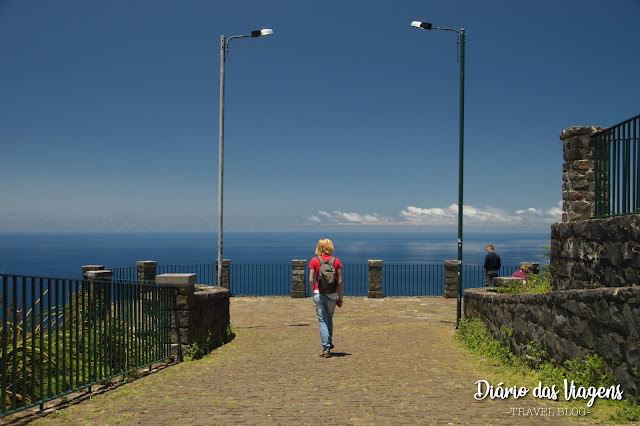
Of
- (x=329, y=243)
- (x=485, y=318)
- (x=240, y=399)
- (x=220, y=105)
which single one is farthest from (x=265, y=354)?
(x=220, y=105)

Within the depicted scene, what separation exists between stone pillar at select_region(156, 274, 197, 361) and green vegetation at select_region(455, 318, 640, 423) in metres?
5.35

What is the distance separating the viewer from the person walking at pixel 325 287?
826 cm

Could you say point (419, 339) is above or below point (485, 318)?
below

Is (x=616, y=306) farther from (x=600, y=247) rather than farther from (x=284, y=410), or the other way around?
(x=284, y=410)

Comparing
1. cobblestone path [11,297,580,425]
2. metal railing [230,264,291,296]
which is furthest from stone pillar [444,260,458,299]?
→ metal railing [230,264,291,296]

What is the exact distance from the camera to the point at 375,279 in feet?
63.0

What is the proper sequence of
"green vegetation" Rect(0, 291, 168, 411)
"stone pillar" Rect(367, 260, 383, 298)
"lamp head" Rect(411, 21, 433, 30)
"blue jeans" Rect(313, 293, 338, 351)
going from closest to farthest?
"green vegetation" Rect(0, 291, 168, 411) → "blue jeans" Rect(313, 293, 338, 351) → "lamp head" Rect(411, 21, 433, 30) → "stone pillar" Rect(367, 260, 383, 298)

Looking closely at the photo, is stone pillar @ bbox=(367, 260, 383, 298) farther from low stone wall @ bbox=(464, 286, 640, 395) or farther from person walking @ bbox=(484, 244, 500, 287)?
low stone wall @ bbox=(464, 286, 640, 395)

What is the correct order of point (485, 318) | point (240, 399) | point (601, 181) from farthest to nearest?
1. point (485, 318)
2. point (601, 181)
3. point (240, 399)

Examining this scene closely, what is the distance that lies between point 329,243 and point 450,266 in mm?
11778

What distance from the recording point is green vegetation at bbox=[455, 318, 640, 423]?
189 inches

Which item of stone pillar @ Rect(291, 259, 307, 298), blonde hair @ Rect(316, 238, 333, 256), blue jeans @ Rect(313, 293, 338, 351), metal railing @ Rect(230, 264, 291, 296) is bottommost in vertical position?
metal railing @ Rect(230, 264, 291, 296)

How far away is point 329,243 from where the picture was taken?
8555mm


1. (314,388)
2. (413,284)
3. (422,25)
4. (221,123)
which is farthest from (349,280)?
(314,388)
